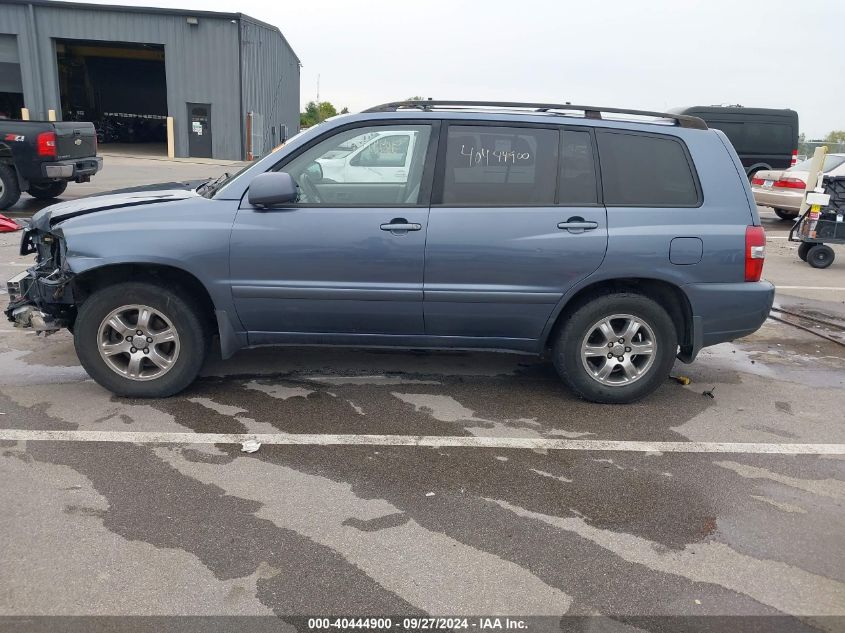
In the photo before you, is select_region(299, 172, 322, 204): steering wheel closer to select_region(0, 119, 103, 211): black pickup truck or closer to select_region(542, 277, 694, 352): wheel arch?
select_region(542, 277, 694, 352): wheel arch

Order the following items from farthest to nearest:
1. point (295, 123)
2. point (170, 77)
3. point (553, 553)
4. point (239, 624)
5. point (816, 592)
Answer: point (295, 123) → point (170, 77) → point (553, 553) → point (816, 592) → point (239, 624)

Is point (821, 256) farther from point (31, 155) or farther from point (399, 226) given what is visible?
point (31, 155)

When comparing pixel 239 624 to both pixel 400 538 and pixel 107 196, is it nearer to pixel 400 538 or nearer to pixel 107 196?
pixel 400 538

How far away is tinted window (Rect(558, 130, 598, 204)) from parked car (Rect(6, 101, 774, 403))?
0.04 feet

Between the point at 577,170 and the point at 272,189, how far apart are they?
74.7 inches

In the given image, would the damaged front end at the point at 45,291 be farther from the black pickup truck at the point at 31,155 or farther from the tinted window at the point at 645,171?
the black pickup truck at the point at 31,155

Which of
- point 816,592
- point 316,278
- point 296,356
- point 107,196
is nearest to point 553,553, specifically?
point 816,592

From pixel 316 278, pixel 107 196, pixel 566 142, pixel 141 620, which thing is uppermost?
pixel 566 142

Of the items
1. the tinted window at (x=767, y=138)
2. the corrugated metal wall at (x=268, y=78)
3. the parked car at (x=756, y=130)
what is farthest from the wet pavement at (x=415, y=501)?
the corrugated metal wall at (x=268, y=78)

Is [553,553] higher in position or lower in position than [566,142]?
lower

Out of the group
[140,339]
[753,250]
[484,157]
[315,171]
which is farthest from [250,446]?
[753,250]

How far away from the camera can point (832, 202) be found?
10047 mm

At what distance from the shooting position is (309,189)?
4617 mm

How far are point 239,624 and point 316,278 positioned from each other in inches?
90.8
